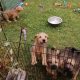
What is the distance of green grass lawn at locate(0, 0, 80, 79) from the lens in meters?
5.10

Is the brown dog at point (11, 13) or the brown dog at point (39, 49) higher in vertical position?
the brown dog at point (39, 49)

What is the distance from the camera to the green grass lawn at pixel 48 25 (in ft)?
16.7

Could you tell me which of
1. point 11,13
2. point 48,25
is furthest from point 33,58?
point 11,13

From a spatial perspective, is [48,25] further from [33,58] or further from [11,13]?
[33,58]

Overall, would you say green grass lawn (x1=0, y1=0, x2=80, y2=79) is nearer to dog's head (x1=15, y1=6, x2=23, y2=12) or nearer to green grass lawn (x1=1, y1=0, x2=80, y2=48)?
green grass lawn (x1=1, y1=0, x2=80, y2=48)

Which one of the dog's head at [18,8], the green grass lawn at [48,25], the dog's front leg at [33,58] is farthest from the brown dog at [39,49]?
the dog's head at [18,8]

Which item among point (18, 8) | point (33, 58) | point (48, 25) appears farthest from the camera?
point (18, 8)

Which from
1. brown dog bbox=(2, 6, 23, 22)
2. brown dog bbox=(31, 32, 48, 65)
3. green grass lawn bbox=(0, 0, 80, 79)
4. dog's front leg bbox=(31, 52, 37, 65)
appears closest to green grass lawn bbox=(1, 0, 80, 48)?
green grass lawn bbox=(0, 0, 80, 79)

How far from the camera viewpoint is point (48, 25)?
17.9ft

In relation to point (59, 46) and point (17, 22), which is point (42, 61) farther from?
point (17, 22)

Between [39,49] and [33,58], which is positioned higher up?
[39,49]

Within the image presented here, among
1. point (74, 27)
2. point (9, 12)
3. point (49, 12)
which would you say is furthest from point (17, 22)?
point (74, 27)

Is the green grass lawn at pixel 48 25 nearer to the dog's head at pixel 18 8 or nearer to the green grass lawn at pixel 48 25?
the green grass lawn at pixel 48 25

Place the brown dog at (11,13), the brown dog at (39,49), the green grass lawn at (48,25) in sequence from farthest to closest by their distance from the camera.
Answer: the brown dog at (11,13) < the green grass lawn at (48,25) < the brown dog at (39,49)
